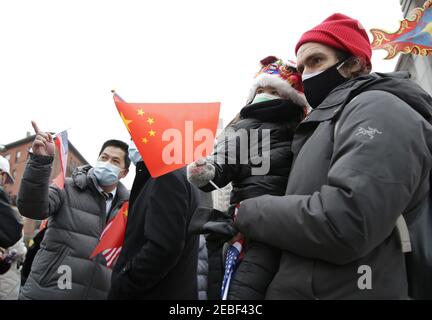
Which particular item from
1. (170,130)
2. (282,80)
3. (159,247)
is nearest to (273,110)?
(282,80)

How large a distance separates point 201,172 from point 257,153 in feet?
1.19

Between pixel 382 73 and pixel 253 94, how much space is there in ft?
2.84

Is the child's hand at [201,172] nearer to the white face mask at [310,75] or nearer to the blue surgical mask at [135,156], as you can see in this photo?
the white face mask at [310,75]

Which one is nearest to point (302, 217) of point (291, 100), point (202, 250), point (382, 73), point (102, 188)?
point (382, 73)

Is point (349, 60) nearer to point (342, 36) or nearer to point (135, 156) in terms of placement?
point (342, 36)

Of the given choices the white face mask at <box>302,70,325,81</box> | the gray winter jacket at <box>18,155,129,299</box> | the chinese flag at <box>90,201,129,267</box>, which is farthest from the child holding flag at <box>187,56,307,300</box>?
the gray winter jacket at <box>18,155,129,299</box>

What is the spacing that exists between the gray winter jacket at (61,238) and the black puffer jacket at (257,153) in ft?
6.31

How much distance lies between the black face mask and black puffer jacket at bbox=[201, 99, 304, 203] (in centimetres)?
26

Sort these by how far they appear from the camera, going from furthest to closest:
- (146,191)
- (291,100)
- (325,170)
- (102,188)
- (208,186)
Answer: (102,188) → (146,191) → (291,100) → (208,186) → (325,170)

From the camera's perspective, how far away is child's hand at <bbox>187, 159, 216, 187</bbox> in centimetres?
166

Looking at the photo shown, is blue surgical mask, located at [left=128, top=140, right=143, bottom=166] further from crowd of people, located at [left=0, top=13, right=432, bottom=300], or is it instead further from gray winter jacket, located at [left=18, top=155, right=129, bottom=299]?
gray winter jacket, located at [left=18, top=155, right=129, bottom=299]

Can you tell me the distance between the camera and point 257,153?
1.83m
